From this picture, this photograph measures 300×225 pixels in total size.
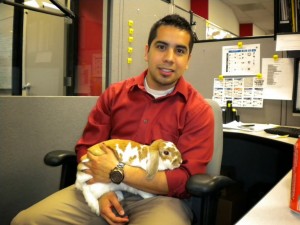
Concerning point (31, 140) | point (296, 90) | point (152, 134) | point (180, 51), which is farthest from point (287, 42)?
point (31, 140)

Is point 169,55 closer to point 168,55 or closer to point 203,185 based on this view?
point 168,55

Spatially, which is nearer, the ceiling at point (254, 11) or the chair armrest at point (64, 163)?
the chair armrest at point (64, 163)

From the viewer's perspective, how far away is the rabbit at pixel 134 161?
964 millimetres

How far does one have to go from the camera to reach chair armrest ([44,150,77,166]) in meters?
1.06

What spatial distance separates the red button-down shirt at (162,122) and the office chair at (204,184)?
54 millimetres

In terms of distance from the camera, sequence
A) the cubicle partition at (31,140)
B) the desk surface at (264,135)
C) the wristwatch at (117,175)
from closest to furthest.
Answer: the wristwatch at (117,175) < the desk surface at (264,135) < the cubicle partition at (31,140)

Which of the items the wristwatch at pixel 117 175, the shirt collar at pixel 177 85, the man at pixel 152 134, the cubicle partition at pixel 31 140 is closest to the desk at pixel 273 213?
the man at pixel 152 134

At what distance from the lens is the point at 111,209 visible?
954 millimetres

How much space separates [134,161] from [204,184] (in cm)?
26

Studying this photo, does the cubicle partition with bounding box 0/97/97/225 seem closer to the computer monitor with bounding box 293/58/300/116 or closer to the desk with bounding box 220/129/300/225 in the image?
the desk with bounding box 220/129/300/225

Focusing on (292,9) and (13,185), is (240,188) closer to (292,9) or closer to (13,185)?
(292,9)

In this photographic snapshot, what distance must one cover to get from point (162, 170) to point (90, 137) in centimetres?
37

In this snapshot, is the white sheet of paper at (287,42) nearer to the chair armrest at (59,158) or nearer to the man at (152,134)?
the man at (152,134)

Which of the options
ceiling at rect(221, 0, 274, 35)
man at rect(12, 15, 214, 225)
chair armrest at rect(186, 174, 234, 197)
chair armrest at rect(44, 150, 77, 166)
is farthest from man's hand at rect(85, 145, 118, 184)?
ceiling at rect(221, 0, 274, 35)
